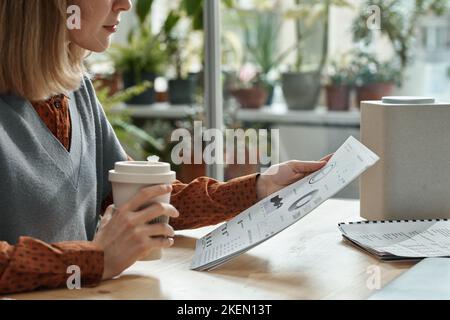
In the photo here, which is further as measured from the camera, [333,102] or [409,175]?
[333,102]

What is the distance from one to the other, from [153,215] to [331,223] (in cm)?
50

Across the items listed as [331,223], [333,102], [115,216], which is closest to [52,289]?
[115,216]

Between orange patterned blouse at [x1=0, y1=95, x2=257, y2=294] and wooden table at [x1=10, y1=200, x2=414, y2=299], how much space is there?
2 cm

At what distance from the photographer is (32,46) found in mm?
1273

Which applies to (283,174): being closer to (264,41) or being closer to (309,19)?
(309,19)

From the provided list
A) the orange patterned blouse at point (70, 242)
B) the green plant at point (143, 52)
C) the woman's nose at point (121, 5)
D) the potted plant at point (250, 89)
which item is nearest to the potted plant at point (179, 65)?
the green plant at point (143, 52)

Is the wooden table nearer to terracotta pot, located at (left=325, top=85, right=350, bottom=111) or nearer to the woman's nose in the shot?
the woman's nose

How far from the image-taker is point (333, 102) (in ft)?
10.8

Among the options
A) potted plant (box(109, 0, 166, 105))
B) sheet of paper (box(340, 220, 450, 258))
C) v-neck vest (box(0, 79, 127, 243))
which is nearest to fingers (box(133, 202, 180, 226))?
v-neck vest (box(0, 79, 127, 243))

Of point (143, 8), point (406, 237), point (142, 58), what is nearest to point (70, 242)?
point (406, 237)

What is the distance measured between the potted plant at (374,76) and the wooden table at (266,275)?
196cm

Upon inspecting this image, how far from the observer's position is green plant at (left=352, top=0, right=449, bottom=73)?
3121mm
